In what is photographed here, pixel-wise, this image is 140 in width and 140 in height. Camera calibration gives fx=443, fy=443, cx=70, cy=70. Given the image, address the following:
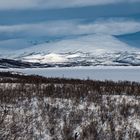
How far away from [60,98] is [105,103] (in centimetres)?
183

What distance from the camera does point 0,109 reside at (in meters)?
14.1

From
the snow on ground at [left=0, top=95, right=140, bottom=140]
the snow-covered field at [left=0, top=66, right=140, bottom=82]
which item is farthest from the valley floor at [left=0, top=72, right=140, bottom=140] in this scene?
the snow-covered field at [left=0, top=66, right=140, bottom=82]

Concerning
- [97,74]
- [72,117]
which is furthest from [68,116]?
[97,74]

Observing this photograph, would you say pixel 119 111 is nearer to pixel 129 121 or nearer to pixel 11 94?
pixel 129 121

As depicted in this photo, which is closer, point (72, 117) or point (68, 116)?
point (72, 117)

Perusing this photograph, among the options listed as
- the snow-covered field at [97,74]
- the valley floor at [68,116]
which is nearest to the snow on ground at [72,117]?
the valley floor at [68,116]

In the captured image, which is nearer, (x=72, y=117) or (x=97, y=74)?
(x=72, y=117)

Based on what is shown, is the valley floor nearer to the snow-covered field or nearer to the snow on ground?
the snow on ground

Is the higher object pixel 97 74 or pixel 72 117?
pixel 72 117

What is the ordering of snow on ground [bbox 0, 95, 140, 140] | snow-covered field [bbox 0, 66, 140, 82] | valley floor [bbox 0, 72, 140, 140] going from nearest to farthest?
valley floor [bbox 0, 72, 140, 140]
snow on ground [bbox 0, 95, 140, 140]
snow-covered field [bbox 0, 66, 140, 82]

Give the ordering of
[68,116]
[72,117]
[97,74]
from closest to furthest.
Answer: [72,117]
[68,116]
[97,74]

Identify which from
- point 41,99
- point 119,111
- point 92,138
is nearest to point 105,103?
point 119,111

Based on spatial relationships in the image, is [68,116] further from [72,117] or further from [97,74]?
[97,74]

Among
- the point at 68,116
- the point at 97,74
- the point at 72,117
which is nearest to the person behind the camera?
the point at 72,117
